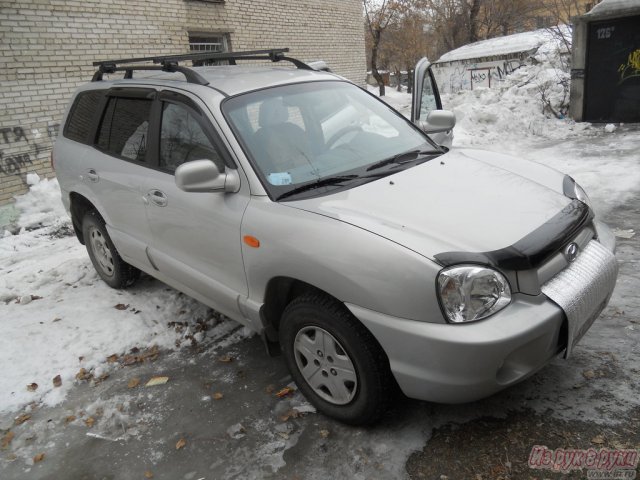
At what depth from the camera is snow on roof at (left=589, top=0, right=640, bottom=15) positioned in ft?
31.9

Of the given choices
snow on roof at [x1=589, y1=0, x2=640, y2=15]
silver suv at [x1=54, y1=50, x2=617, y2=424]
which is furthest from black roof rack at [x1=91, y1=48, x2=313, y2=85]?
Result: snow on roof at [x1=589, y1=0, x2=640, y2=15]

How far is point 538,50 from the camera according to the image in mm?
14172

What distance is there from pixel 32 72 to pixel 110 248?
4850 millimetres

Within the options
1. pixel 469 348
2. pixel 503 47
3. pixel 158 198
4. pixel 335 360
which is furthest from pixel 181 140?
pixel 503 47

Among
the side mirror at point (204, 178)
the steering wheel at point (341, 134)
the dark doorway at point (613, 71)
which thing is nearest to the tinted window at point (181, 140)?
the side mirror at point (204, 178)

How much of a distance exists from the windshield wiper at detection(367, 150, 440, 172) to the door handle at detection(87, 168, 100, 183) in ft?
7.75

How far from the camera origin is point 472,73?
15.9 meters

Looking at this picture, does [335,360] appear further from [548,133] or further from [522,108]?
[522,108]

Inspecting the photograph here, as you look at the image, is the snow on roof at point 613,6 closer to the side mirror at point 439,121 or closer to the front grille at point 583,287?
the side mirror at point 439,121

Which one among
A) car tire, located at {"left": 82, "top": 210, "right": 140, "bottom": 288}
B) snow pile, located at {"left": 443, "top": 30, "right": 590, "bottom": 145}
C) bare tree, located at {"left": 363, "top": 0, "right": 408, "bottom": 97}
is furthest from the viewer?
bare tree, located at {"left": 363, "top": 0, "right": 408, "bottom": 97}

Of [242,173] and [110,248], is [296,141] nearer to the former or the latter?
[242,173]

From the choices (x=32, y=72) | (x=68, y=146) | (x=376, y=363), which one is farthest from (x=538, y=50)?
(x=376, y=363)

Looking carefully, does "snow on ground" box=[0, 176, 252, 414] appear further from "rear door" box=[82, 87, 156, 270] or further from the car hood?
the car hood

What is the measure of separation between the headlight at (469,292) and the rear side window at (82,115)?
3391 millimetres
